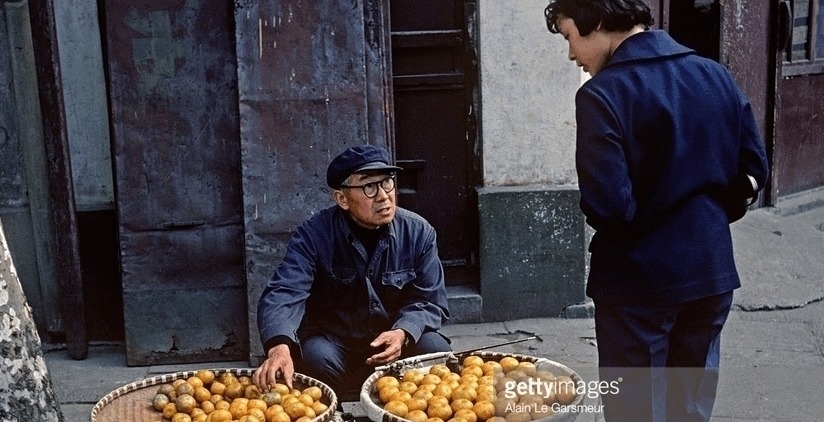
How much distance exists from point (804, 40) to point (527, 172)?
4229 millimetres

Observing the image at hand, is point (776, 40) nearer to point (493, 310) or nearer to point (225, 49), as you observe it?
point (493, 310)

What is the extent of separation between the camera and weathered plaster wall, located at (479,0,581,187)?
5.78 meters

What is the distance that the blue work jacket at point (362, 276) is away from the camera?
404cm

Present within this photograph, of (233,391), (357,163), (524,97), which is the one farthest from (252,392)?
(524,97)

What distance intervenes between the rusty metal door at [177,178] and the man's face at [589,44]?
107 inches

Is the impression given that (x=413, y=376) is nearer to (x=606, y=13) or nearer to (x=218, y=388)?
(x=218, y=388)

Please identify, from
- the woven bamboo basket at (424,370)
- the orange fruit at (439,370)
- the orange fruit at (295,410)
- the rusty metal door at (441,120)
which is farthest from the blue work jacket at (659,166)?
the rusty metal door at (441,120)

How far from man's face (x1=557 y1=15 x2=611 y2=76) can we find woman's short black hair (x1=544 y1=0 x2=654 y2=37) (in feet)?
0.05

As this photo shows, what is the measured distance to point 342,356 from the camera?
409 centimetres

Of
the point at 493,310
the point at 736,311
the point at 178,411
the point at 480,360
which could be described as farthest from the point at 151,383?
the point at 736,311

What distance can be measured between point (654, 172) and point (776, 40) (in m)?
5.94

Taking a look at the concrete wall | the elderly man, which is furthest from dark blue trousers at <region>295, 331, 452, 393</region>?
the concrete wall

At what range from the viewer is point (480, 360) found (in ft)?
12.2

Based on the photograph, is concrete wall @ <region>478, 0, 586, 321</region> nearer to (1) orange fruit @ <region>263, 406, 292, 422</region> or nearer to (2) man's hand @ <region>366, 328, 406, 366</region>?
(2) man's hand @ <region>366, 328, 406, 366</region>
